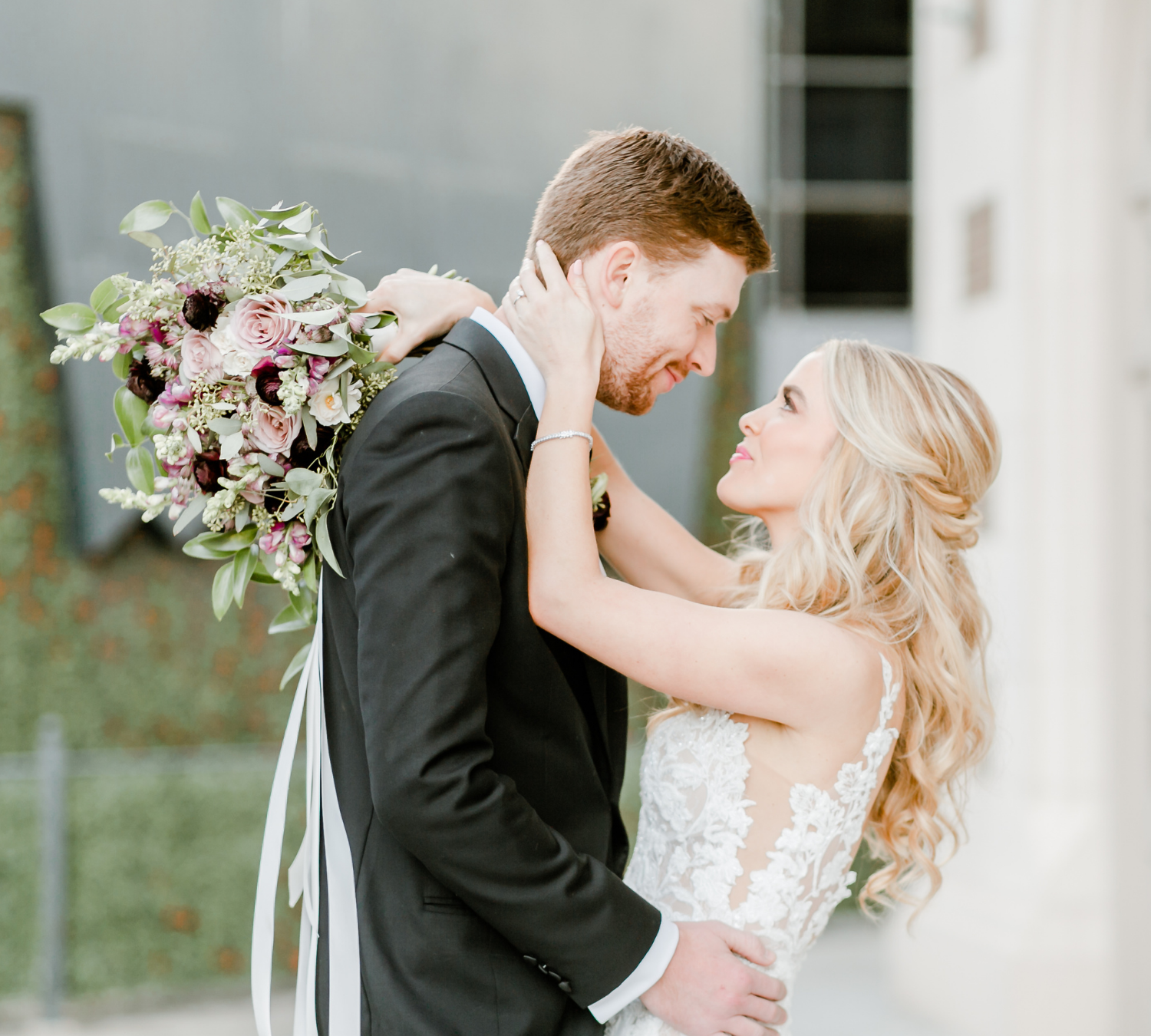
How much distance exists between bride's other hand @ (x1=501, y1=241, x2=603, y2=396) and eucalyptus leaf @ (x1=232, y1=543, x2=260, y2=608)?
0.56 meters

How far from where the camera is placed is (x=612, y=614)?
5.65 ft

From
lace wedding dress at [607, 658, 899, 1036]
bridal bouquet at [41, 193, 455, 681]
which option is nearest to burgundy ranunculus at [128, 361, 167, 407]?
bridal bouquet at [41, 193, 455, 681]

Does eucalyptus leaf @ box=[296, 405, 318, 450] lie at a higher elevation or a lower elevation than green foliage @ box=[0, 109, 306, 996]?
higher

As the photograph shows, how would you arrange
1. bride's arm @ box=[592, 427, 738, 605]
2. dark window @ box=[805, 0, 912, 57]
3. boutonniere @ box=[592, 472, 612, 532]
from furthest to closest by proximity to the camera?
dark window @ box=[805, 0, 912, 57]
bride's arm @ box=[592, 427, 738, 605]
boutonniere @ box=[592, 472, 612, 532]

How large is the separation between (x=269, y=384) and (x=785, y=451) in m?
0.95

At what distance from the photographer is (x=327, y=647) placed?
1765 mm

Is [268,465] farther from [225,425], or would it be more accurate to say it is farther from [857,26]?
[857,26]

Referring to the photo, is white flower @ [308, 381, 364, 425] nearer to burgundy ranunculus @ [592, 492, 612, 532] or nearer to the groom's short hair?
the groom's short hair

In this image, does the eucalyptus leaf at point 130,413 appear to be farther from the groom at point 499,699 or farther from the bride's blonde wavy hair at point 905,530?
the bride's blonde wavy hair at point 905,530

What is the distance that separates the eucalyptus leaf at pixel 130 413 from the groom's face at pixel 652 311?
755mm

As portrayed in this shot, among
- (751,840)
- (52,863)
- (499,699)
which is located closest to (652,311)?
(499,699)

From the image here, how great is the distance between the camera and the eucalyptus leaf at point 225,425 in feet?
5.47

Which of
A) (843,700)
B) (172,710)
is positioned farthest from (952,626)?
(172,710)

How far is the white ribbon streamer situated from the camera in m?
1.66
